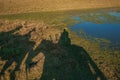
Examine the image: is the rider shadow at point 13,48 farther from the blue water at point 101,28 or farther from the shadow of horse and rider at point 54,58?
the blue water at point 101,28

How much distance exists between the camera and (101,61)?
45.6 ft

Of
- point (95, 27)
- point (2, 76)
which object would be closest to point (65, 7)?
point (95, 27)

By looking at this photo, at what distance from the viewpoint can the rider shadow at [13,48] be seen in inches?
508

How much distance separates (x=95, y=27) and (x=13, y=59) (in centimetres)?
1307

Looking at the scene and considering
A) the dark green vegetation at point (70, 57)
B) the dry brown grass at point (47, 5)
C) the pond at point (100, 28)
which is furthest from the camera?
the dry brown grass at point (47, 5)

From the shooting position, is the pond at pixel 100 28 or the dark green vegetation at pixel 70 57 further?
the pond at pixel 100 28

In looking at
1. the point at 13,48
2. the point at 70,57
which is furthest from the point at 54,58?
the point at 13,48

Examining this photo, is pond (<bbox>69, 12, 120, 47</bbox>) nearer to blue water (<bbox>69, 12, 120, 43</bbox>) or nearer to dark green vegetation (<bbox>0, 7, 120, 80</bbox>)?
blue water (<bbox>69, 12, 120, 43</bbox>)

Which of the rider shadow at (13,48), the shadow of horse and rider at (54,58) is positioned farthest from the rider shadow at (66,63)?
the rider shadow at (13,48)

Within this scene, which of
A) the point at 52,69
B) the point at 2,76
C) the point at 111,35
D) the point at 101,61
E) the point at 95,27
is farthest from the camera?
the point at 95,27

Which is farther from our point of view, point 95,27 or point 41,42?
point 95,27

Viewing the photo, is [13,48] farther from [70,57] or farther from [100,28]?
[100,28]

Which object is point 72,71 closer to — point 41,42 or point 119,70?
point 119,70

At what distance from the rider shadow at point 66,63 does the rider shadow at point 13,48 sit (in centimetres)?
132
